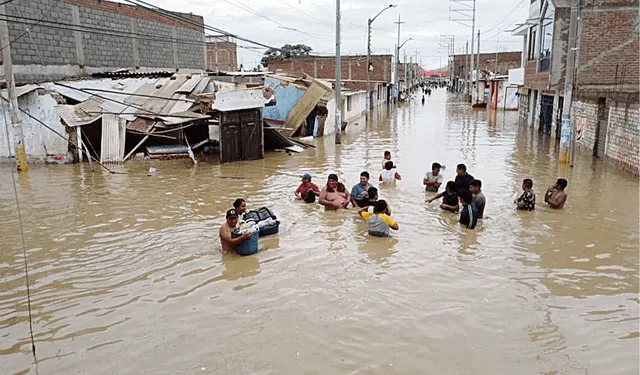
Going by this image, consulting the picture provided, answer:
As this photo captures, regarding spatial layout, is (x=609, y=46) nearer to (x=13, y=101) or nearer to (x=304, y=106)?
(x=304, y=106)

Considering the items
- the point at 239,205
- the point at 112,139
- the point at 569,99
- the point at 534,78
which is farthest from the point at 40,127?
the point at 534,78

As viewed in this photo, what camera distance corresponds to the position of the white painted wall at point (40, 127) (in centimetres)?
1773

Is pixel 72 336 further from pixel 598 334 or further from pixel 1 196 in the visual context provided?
pixel 1 196

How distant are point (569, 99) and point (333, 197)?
947 centimetres

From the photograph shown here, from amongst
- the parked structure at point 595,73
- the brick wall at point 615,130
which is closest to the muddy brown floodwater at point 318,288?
the brick wall at point 615,130

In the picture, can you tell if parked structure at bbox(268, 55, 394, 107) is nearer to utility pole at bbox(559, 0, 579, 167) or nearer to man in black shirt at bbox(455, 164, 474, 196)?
utility pole at bbox(559, 0, 579, 167)

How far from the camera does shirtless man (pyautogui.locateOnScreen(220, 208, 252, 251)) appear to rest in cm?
828

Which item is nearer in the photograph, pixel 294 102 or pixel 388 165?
pixel 388 165

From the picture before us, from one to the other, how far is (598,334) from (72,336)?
5960 millimetres

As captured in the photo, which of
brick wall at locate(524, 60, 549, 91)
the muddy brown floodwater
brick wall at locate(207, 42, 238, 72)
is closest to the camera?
the muddy brown floodwater

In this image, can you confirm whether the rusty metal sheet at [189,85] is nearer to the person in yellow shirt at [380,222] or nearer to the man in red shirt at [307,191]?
the man in red shirt at [307,191]

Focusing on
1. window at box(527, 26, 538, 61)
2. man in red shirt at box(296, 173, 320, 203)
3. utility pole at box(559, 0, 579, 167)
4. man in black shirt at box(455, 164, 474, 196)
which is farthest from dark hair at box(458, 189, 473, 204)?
window at box(527, 26, 538, 61)

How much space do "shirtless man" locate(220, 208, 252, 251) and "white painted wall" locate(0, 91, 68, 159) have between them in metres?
12.0

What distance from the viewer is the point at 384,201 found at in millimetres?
9297
